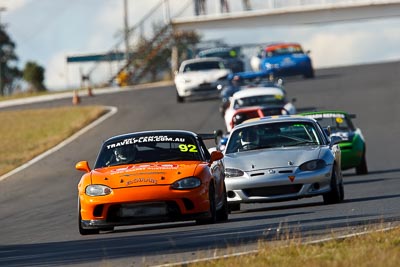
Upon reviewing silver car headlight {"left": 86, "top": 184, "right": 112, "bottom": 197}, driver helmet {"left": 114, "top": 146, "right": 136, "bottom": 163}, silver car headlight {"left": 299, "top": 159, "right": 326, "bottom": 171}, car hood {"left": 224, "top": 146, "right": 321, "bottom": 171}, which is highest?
driver helmet {"left": 114, "top": 146, "right": 136, "bottom": 163}

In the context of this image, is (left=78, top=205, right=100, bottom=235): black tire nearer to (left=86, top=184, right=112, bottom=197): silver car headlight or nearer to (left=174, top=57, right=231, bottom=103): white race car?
(left=86, top=184, right=112, bottom=197): silver car headlight

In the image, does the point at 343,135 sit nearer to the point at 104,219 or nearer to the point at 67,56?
the point at 104,219

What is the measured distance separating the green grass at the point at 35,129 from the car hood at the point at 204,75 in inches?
124

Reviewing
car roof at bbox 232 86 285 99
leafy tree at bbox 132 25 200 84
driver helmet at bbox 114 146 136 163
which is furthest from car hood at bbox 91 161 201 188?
leafy tree at bbox 132 25 200 84

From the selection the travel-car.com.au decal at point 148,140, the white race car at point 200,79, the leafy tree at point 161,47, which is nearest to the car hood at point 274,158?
the travel-car.com.au decal at point 148,140

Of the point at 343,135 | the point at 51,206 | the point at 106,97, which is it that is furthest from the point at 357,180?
the point at 106,97

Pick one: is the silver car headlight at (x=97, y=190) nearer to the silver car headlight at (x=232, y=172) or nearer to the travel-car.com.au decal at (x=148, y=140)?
the travel-car.com.au decal at (x=148, y=140)

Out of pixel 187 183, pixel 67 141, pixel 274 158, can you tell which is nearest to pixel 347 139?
pixel 274 158

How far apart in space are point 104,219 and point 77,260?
2.68m

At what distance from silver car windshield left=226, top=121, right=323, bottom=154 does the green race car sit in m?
5.65

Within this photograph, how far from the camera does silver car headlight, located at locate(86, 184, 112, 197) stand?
16.2m

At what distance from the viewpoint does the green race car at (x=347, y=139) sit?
86.3 feet

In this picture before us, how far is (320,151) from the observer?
62.1 feet

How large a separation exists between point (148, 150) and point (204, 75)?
102 feet
